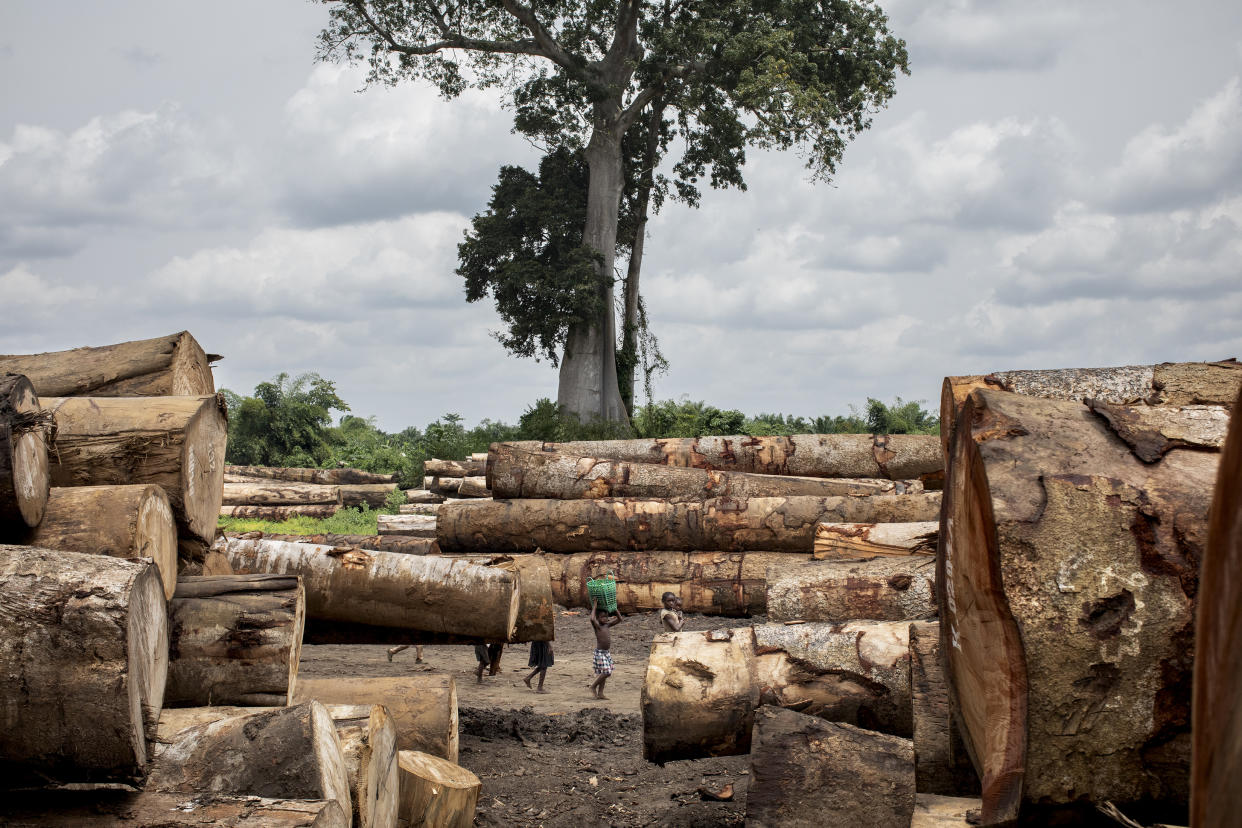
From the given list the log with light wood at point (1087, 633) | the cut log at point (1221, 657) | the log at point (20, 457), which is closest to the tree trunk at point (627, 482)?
the log at point (20, 457)

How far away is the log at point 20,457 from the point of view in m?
3.71

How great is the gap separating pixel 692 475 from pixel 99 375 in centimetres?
889

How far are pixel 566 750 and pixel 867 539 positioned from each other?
2736mm

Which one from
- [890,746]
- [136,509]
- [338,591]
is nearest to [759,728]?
[890,746]

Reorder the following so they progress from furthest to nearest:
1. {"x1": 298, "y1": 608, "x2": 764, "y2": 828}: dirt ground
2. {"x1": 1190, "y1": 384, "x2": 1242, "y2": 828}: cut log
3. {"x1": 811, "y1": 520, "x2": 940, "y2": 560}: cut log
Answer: {"x1": 811, "y1": 520, "x2": 940, "y2": 560}: cut log < {"x1": 298, "y1": 608, "x2": 764, "y2": 828}: dirt ground < {"x1": 1190, "y1": 384, "x2": 1242, "y2": 828}: cut log

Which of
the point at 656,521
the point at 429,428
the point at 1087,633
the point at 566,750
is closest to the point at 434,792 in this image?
the point at 566,750

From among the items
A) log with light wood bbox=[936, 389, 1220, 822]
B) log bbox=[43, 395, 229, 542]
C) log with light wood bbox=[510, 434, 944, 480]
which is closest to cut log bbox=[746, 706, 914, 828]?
log with light wood bbox=[936, 389, 1220, 822]

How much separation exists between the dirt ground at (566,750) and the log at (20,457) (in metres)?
3.02

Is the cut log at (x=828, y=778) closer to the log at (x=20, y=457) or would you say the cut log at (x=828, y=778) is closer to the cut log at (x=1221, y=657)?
the cut log at (x=1221, y=657)

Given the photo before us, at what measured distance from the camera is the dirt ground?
580 cm

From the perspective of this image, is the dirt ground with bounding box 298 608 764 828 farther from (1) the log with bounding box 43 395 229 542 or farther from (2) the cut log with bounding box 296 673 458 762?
(1) the log with bounding box 43 395 229 542

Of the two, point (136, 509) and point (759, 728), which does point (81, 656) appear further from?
point (759, 728)

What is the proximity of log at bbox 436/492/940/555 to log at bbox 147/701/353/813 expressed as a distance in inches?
356

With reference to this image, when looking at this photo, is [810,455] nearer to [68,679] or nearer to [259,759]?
[259,759]
